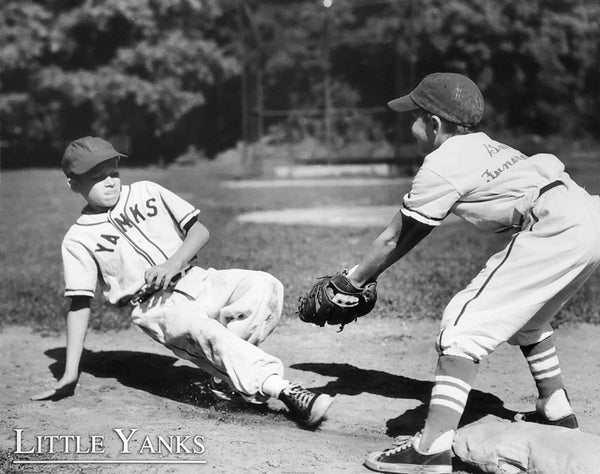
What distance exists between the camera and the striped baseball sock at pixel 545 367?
146 inches

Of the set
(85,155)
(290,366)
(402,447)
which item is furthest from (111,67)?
(402,447)

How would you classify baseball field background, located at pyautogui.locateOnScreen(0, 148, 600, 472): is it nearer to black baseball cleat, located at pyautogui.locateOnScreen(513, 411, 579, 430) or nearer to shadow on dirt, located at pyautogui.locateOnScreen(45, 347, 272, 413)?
shadow on dirt, located at pyautogui.locateOnScreen(45, 347, 272, 413)

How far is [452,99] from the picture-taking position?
3.48 meters

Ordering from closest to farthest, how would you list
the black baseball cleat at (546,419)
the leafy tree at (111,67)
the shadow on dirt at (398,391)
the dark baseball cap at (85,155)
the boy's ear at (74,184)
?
the black baseball cleat at (546,419)
the shadow on dirt at (398,391)
the dark baseball cap at (85,155)
the boy's ear at (74,184)
the leafy tree at (111,67)

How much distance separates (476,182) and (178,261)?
152 cm

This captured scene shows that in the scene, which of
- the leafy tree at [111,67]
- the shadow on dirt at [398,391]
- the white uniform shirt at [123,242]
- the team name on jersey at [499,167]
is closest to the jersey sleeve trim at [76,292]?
the white uniform shirt at [123,242]

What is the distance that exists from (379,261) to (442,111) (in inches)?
26.1

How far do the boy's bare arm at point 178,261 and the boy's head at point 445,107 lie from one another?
4.13ft

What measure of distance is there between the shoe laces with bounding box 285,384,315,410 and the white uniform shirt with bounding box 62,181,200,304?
982 mm

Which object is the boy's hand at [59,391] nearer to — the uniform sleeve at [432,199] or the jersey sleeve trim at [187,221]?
the jersey sleeve trim at [187,221]

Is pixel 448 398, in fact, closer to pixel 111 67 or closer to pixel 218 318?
pixel 218 318

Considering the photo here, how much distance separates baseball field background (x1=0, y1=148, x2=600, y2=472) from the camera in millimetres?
3586

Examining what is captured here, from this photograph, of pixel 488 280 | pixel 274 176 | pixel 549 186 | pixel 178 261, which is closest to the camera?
pixel 488 280

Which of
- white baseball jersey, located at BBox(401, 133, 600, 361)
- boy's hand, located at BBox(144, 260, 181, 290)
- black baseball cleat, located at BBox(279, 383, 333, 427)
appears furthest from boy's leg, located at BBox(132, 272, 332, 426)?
white baseball jersey, located at BBox(401, 133, 600, 361)
